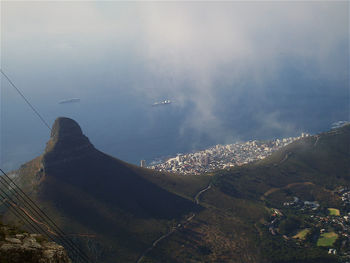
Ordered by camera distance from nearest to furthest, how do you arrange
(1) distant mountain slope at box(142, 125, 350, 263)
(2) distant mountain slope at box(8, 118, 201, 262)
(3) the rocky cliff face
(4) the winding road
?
(3) the rocky cliff face → (4) the winding road → (1) distant mountain slope at box(142, 125, 350, 263) → (2) distant mountain slope at box(8, 118, 201, 262)

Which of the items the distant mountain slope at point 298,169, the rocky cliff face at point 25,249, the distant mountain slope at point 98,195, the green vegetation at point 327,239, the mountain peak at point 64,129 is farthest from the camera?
the distant mountain slope at point 298,169

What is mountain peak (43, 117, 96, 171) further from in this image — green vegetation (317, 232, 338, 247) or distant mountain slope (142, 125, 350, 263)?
green vegetation (317, 232, 338, 247)

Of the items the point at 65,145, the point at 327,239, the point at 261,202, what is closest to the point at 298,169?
the point at 261,202

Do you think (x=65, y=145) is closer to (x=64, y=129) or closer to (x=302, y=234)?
(x=64, y=129)

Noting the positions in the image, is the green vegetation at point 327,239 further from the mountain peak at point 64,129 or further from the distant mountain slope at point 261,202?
the mountain peak at point 64,129

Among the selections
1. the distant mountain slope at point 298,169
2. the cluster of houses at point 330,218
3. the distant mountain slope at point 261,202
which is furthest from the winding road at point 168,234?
the cluster of houses at point 330,218

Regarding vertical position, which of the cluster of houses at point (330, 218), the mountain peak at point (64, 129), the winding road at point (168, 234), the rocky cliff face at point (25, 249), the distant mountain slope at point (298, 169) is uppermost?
the distant mountain slope at point (298, 169)

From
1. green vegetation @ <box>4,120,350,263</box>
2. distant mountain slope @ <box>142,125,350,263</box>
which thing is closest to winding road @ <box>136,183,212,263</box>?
green vegetation @ <box>4,120,350,263</box>
